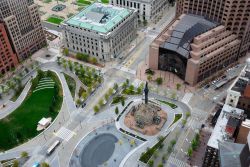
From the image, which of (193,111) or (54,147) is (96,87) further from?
(193,111)

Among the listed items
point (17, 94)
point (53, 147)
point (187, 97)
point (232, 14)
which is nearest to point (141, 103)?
point (187, 97)

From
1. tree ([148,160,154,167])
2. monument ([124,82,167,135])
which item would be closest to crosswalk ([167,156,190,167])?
tree ([148,160,154,167])

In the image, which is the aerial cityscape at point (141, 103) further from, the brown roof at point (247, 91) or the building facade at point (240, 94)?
the brown roof at point (247, 91)

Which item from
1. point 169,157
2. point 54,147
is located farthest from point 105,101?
point 169,157

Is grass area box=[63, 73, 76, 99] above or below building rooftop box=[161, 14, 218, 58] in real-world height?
below

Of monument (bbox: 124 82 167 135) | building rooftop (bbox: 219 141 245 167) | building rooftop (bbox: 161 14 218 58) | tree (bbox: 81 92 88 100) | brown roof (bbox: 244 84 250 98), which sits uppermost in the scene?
building rooftop (bbox: 219 141 245 167)

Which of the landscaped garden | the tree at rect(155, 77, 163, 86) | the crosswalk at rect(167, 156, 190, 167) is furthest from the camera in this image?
the tree at rect(155, 77, 163, 86)

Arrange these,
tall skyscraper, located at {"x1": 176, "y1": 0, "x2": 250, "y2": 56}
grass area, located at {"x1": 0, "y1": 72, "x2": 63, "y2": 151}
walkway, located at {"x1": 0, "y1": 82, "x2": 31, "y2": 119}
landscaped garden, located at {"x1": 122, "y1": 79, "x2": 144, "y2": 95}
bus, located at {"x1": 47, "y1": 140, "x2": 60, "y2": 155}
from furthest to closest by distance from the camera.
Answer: landscaped garden, located at {"x1": 122, "y1": 79, "x2": 144, "y2": 95} → tall skyscraper, located at {"x1": 176, "y1": 0, "x2": 250, "y2": 56} → walkway, located at {"x1": 0, "y1": 82, "x2": 31, "y2": 119} → grass area, located at {"x1": 0, "y1": 72, "x2": 63, "y2": 151} → bus, located at {"x1": 47, "y1": 140, "x2": 60, "y2": 155}

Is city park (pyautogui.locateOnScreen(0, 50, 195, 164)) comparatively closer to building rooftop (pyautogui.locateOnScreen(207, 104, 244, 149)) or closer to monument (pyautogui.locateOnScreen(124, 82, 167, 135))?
monument (pyautogui.locateOnScreen(124, 82, 167, 135))
